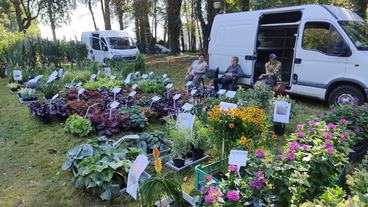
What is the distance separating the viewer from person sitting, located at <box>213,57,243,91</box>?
712 cm

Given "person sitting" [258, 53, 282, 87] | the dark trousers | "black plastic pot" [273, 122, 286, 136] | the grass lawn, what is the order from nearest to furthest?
the grass lawn
"black plastic pot" [273, 122, 286, 136]
"person sitting" [258, 53, 282, 87]
the dark trousers

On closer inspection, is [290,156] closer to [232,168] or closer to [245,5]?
[232,168]

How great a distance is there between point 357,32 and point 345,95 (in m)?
1.30

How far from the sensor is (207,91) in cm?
600

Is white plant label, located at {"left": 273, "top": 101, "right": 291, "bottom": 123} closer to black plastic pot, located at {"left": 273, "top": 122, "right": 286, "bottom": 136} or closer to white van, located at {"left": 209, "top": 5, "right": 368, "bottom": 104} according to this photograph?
black plastic pot, located at {"left": 273, "top": 122, "right": 286, "bottom": 136}

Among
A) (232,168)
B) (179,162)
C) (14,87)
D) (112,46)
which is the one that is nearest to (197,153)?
(179,162)

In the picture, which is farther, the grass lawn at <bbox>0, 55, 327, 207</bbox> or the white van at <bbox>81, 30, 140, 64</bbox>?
the white van at <bbox>81, 30, 140, 64</bbox>

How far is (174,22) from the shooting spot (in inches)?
591

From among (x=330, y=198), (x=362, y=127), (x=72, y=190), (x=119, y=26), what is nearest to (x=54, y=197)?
(x=72, y=190)

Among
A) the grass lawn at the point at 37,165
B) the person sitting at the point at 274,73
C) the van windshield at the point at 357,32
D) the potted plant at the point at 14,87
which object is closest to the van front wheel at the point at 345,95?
the grass lawn at the point at 37,165

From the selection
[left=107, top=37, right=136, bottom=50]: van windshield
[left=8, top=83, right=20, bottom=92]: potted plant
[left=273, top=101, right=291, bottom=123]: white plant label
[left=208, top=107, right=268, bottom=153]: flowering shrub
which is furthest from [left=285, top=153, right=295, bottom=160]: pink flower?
[left=107, top=37, right=136, bottom=50]: van windshield

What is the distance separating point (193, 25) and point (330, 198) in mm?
24756

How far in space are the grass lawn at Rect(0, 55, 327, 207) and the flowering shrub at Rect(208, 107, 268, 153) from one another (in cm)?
65

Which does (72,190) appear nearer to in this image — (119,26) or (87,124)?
(87,124)
